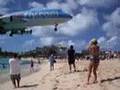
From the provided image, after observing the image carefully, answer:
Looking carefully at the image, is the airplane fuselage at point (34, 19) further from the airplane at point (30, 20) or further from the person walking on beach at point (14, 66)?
the person walking on beach at point (14, 66)

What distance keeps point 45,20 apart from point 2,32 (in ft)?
41.2

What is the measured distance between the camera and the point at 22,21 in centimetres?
7238

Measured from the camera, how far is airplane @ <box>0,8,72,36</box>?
6788 centimetres

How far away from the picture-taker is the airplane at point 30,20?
223ft

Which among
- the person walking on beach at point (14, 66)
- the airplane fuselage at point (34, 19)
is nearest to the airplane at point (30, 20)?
the airplane fuselage at point (34, 19)

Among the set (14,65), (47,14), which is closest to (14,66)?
(14,65)

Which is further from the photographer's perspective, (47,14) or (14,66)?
(47,14)

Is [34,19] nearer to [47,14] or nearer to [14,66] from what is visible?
[47,14]

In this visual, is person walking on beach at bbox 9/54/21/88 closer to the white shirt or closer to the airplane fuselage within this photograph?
the white shirt

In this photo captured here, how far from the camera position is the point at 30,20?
71188 mm

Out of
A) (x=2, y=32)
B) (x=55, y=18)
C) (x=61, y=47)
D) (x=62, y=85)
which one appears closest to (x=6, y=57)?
(x=61, y=47)

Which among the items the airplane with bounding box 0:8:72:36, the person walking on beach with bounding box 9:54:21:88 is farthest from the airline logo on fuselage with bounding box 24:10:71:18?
the person walking on beach with bounding box 9:54:21:88

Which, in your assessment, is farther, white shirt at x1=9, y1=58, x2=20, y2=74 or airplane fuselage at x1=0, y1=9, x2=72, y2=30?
airplane fuselage at x1=0, y1=9, x2=72, y2=30

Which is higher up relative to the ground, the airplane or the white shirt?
the airplane
